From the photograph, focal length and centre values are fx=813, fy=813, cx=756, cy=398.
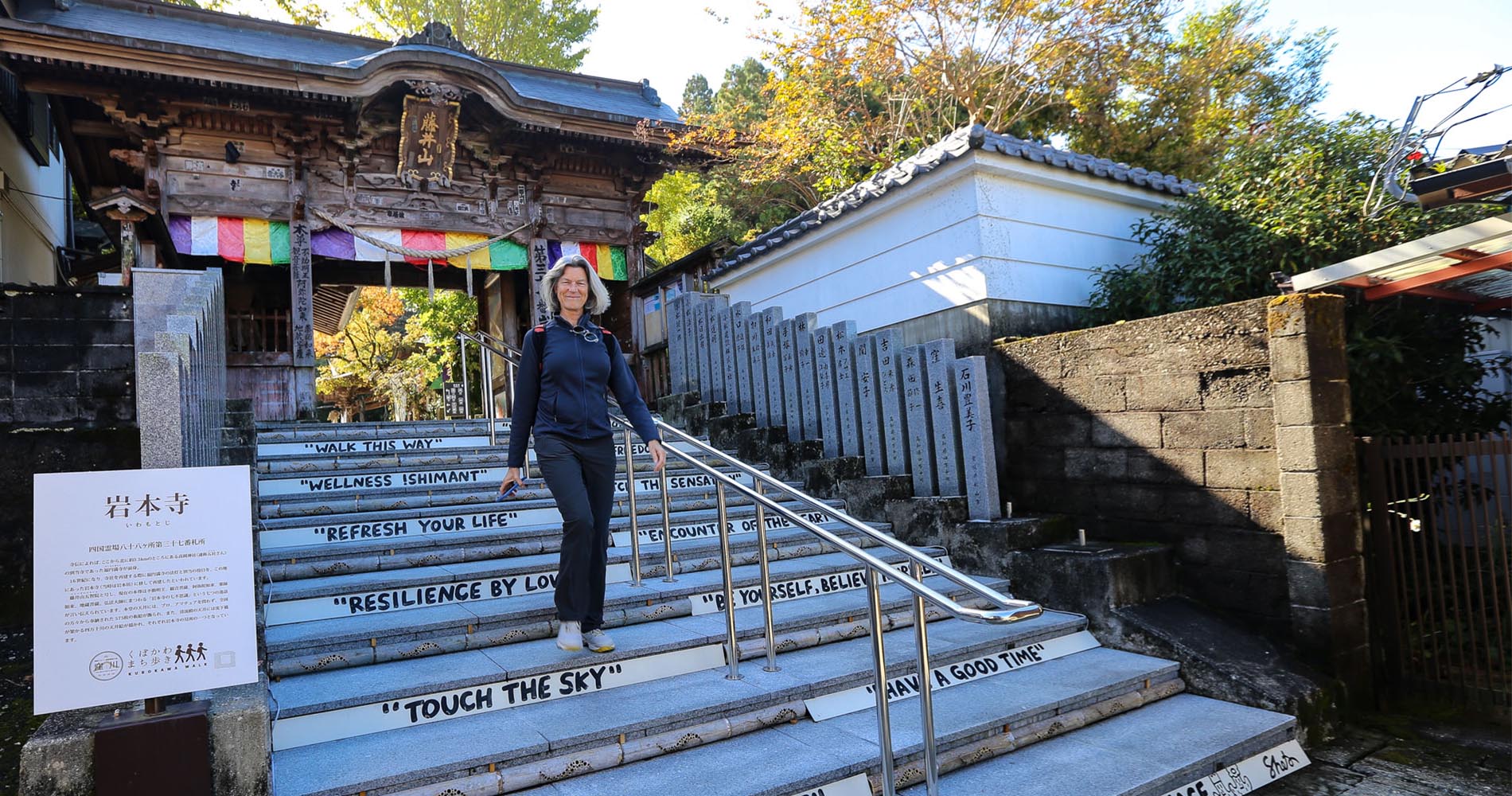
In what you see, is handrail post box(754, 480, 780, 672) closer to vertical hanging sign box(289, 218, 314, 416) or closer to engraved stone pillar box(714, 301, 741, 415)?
engraved stone pillar box(714, 301, 741, 415)

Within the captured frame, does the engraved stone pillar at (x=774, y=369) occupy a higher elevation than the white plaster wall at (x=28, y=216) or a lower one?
lower

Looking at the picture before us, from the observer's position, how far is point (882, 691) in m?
2.90

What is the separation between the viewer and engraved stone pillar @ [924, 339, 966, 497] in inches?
224

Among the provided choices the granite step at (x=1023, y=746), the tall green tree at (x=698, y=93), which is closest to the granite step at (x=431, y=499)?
the granite step at (x=1023, y=746)

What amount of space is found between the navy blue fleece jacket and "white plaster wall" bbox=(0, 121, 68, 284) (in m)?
9.39

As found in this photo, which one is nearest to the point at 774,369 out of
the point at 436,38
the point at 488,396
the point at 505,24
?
the point at 488,396

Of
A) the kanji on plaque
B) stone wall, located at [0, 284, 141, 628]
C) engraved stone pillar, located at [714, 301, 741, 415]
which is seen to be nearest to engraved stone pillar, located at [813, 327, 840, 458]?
engraved stone pillar, located at [714, 301, 741, 415]

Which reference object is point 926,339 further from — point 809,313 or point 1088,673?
point 1088,673

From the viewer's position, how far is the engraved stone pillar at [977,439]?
5484mm

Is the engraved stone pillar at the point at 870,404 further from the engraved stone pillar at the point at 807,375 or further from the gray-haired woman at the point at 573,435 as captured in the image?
the gray-haired woman at the point at 573,435

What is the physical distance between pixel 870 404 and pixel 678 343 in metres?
3.17

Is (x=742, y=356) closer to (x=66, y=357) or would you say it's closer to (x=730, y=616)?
(x=730, y=616)

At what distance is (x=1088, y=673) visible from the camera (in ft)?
13.6

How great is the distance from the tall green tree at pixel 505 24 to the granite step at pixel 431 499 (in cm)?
1518
